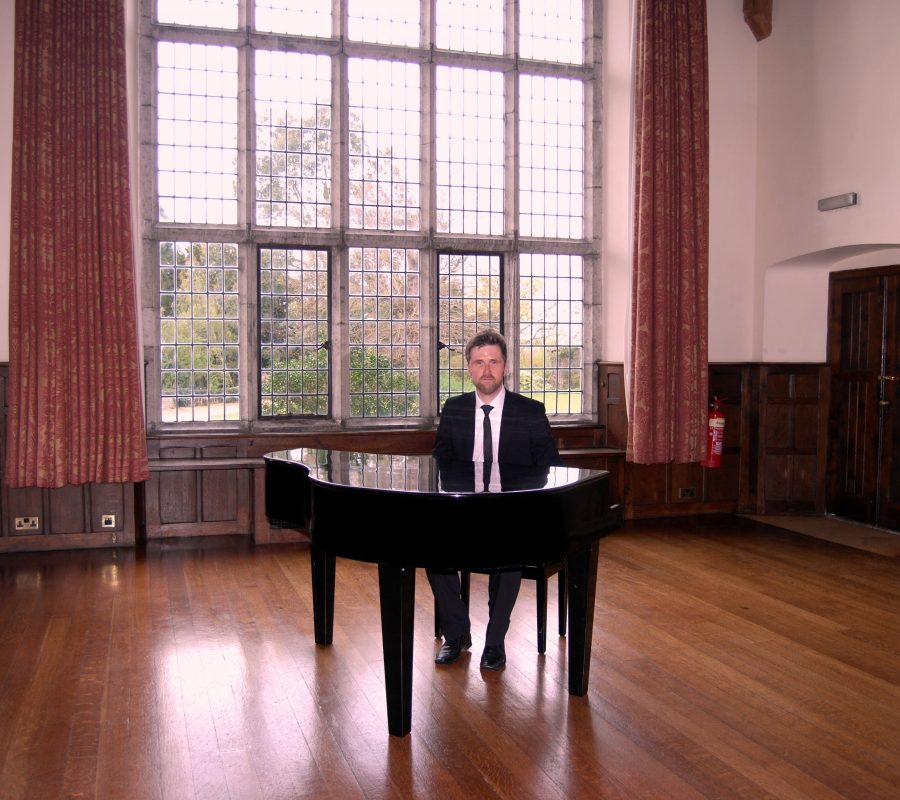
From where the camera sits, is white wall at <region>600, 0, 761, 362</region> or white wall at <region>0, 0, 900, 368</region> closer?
white wall at <region>0, 0, 900, 368</region>

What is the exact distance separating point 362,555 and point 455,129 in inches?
197

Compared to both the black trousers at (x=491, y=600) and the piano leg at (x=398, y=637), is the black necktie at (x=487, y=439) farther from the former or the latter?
the piano leg at (x=398, y=637)

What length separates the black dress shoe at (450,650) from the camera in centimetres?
373

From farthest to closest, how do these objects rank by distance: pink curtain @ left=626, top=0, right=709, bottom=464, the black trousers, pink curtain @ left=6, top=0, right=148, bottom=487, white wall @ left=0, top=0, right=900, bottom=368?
pink curtain @ left=626, top=0, right=709, bottom=464
white wall @ left=0, top=0, right=900, bottom=368
pink curtain @ left=6, top=0, right=148, bottom=487
the black trousers

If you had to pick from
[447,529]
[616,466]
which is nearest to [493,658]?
[447,529]

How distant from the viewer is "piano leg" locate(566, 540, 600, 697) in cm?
329

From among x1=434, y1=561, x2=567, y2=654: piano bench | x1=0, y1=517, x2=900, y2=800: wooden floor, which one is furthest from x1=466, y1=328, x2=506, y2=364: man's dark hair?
x1=0, y1=517, x2=900, y2=800: wooden floor

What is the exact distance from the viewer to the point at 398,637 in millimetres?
2926

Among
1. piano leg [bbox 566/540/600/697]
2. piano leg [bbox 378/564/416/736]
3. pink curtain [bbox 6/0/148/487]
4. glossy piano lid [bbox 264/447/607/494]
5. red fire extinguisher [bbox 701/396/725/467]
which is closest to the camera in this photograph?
piano leg [bbox 378/564/416/736]

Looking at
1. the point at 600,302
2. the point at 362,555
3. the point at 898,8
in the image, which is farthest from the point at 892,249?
the point at 362,555

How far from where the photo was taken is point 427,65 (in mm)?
6980

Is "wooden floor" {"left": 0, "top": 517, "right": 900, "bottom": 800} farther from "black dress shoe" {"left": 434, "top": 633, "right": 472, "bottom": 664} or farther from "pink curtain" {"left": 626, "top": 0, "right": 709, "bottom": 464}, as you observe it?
"pink curtain" {"left": 626, "top": 0, "right": 709, "bottom": 464}

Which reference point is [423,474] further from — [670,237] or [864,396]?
[864,396]

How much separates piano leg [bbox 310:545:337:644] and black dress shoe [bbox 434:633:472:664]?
543 mm
